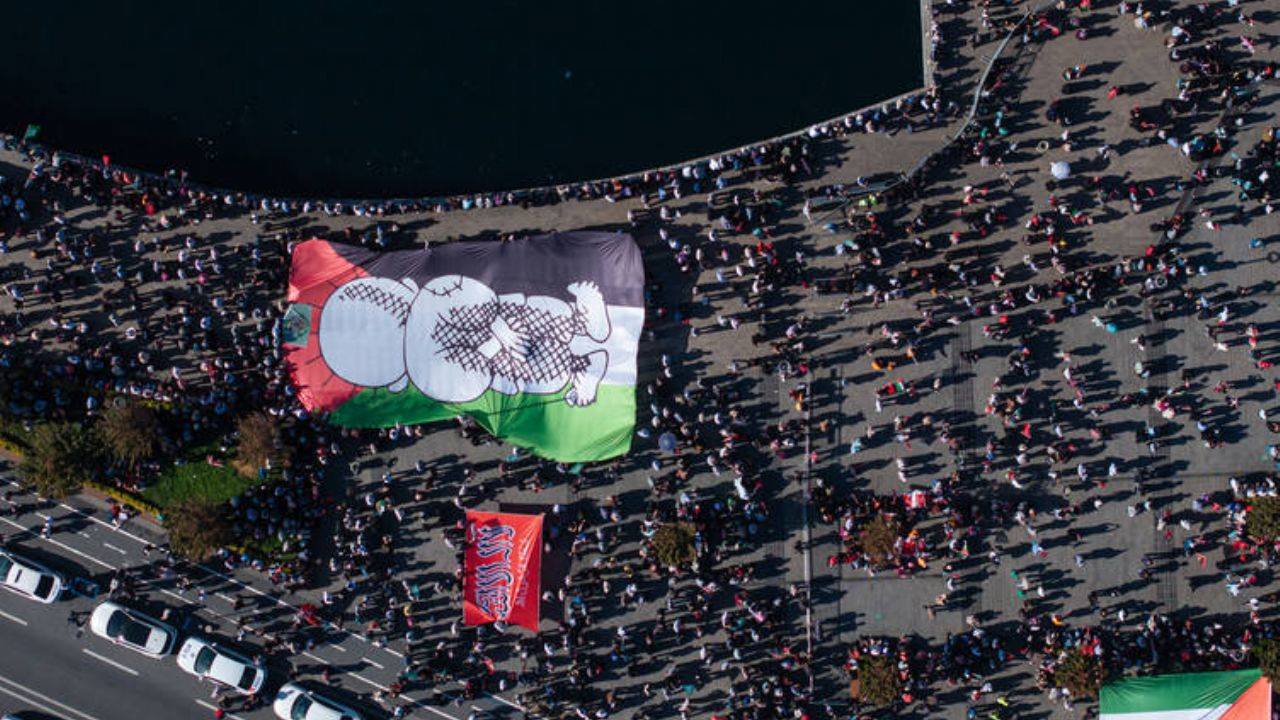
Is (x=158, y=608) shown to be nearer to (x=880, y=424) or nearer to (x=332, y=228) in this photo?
(x=332, y=228)

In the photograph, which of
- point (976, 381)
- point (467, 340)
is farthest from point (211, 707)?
point (976, 381)

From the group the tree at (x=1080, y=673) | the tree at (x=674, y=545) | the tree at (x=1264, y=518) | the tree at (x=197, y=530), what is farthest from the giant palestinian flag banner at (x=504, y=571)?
the tree at (x=1264, y=518)

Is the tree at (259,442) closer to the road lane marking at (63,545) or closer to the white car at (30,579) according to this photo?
the road lane marking at (63,545)

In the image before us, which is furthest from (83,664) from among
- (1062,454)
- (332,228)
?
(1062,454)

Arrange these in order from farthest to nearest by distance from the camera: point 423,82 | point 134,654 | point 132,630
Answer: point 423,82, point 134,654, point 132,630

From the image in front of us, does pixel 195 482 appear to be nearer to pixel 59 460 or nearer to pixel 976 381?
pixel 59 460

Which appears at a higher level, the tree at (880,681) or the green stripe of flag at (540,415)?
the green stripe of flag at (540,415)

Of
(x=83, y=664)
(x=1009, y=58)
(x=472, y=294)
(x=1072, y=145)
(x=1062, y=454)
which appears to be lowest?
(x=83, y=664)
